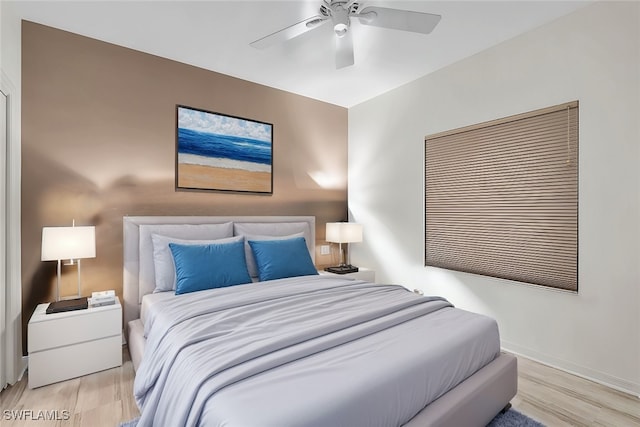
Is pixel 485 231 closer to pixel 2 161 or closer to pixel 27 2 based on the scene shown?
pixel 2 161

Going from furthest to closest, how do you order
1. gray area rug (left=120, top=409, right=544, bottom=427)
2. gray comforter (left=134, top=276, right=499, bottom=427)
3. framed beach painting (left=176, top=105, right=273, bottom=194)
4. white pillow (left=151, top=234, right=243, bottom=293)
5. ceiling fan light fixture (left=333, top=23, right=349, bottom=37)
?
framed beach painting (left=176, top=105, right=273, bottom=194) → white pillow (left=151, top=234, right=243, bottom=293) → ceiling fan light fixture (left=333, top=23, right=349, bottom=37) → gray area rug (left=120, top=409, right=544, bottom=427) → gray comforter (left=134, top=276, right=499, bottom=427)

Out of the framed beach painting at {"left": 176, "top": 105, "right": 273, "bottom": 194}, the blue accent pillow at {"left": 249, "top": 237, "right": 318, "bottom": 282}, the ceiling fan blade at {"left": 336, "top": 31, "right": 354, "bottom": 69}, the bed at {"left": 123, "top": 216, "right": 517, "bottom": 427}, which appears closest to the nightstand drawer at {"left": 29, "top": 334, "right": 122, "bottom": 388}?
the bed at {"left": 123, "top": 216, "right": 517, "bottom": 427}

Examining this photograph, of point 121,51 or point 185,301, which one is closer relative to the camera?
point 185,301

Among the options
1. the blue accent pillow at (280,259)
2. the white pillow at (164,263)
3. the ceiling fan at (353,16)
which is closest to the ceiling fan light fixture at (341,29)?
the ceiling fan at (353,16)

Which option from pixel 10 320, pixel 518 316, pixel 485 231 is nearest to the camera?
pixel 10 320

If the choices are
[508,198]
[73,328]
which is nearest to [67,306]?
[73,328]

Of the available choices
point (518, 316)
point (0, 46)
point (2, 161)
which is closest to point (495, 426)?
point (518, 316)

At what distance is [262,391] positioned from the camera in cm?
113

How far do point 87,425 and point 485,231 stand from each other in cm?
328

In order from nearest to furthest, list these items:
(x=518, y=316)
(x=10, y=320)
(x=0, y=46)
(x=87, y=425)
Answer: (x=87, y=425)
(x=0, y=46)
(x=10, y=320)
(x=518, y=316)

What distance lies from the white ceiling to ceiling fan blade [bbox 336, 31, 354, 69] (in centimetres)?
25

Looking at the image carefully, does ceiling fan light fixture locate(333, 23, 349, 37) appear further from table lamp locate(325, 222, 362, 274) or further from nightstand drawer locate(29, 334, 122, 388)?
nightstand drawer locate(29, 334, 122, 388)

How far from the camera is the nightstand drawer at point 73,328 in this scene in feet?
7.06

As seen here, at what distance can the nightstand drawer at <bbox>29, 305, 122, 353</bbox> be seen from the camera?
7.06 feet
